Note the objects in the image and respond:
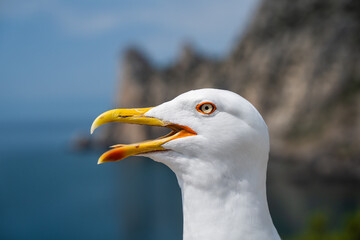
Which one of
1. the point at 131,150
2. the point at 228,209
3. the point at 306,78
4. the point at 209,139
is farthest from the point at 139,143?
the point at 306,78

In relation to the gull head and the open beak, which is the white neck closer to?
the gull head

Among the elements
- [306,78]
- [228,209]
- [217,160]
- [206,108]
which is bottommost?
[306,78]

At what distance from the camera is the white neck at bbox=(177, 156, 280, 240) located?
1.52m

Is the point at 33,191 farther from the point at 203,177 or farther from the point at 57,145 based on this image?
the point at 203,177

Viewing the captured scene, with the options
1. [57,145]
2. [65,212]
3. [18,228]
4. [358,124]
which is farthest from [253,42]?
[57,145]

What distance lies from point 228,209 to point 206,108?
15.9 inches

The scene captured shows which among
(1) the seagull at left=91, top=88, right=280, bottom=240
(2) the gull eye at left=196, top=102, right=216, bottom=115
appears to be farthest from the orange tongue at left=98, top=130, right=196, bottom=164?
(2) the gull eye at left=196, top=102, right=216, bottom=115

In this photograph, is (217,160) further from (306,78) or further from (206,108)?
(306,78)

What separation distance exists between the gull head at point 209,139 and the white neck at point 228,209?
4 centimetres

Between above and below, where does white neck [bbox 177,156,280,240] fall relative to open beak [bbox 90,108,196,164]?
below

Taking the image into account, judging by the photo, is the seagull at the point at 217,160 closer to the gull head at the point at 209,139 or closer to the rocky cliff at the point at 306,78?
the gull head at the point at 209,139

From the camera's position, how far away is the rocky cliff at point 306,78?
32562 millimetres

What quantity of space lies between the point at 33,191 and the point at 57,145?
30.9 meters

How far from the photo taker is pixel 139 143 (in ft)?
5.32
